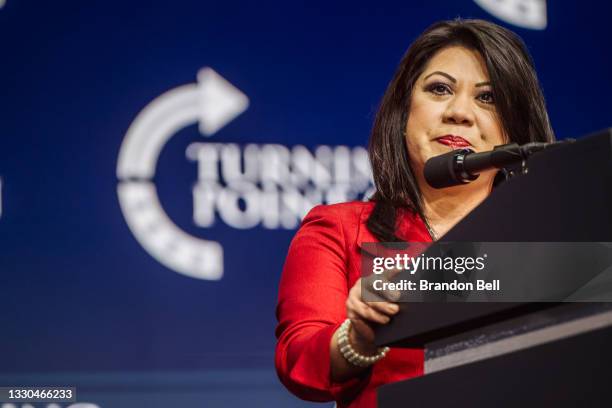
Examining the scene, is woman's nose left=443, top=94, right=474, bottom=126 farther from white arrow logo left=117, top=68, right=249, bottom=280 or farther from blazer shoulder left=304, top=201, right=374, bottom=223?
white arrow logo left=117, top=68, right=249, bottom=280

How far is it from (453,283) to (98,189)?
5.91 ft

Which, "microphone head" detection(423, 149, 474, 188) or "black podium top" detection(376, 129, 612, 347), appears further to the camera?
"microphone head" detection(423, 149, 474, 188)

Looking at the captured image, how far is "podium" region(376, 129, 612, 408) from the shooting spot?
87 centimetres

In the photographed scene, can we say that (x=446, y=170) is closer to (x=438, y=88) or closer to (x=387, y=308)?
(x=387, y=308)

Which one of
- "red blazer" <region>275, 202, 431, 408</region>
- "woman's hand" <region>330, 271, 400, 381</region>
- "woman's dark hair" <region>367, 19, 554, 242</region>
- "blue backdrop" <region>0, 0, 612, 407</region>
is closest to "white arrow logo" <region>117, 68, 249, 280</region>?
"blue backdrop" <region>0, 0, 612, 407</region>

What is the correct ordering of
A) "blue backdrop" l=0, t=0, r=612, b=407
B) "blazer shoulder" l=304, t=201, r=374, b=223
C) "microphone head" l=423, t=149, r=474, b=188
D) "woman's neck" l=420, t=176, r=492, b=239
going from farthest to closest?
"blue backdrop" l=0, t=0, r=612, b=407, "woman's neck" l=420, t=176, r=492, b=239, "blazer shoulder" l=304, t=201, r=374, b=223, "microphone head" l=423, t=149, r=474, b=188

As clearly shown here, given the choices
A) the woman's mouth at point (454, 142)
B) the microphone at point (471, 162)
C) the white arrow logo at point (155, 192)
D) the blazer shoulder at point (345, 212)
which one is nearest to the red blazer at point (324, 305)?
the blazer shoulder at point (345, 212)

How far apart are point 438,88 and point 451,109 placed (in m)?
0.09

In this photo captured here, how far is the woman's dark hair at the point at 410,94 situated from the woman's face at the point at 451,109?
18mm

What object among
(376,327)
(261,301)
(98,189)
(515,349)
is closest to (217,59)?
(98,189)

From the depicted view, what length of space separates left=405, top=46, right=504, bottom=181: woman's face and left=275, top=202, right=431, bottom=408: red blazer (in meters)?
0.16

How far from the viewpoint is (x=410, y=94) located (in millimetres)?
1895

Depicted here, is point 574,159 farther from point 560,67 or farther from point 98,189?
point 560,67

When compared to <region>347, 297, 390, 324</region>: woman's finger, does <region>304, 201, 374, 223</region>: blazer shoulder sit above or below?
above
